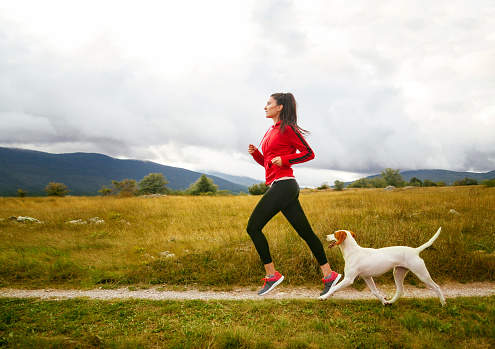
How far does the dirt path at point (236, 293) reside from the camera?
485cm

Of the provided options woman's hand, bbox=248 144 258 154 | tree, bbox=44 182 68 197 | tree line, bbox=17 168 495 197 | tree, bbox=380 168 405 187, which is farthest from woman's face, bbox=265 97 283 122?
tree, bbox=380 168 405 187

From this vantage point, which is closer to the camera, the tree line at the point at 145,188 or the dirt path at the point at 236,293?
the dirt path at the point at 236,293

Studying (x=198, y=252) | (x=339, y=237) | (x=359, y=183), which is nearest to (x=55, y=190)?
(x=198, y=252)

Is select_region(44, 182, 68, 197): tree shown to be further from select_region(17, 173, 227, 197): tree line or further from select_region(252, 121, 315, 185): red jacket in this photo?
select_region(252, 121, 315, 185): red jacket

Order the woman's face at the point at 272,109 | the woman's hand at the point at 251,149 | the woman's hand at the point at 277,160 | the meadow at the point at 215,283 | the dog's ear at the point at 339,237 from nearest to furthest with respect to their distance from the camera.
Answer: the meadow at the point at 215,283, the dog's ear at the point at 339,237, the woman's hand at the point at 277,160, the woman's face at the point at 272,109, the woman's hand at the point at 251,149

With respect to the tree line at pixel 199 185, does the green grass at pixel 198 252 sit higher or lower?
lower

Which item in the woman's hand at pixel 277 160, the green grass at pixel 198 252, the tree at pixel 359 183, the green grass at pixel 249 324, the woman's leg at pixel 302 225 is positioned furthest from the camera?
the tree at pixel 359 183

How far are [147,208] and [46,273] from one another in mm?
9682

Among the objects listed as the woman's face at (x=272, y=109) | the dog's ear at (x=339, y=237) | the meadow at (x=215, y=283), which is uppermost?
the woman's face at (x=272, y=109)

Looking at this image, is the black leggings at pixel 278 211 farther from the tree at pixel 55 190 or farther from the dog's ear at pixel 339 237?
the tree at pixel 55 190

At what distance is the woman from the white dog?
21.9 inches

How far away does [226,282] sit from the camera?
573 cm

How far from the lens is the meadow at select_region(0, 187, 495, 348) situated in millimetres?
3061

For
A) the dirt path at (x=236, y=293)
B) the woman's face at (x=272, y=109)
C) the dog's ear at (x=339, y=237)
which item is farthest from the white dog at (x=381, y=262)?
the woman's face at (x=272, y=109)
